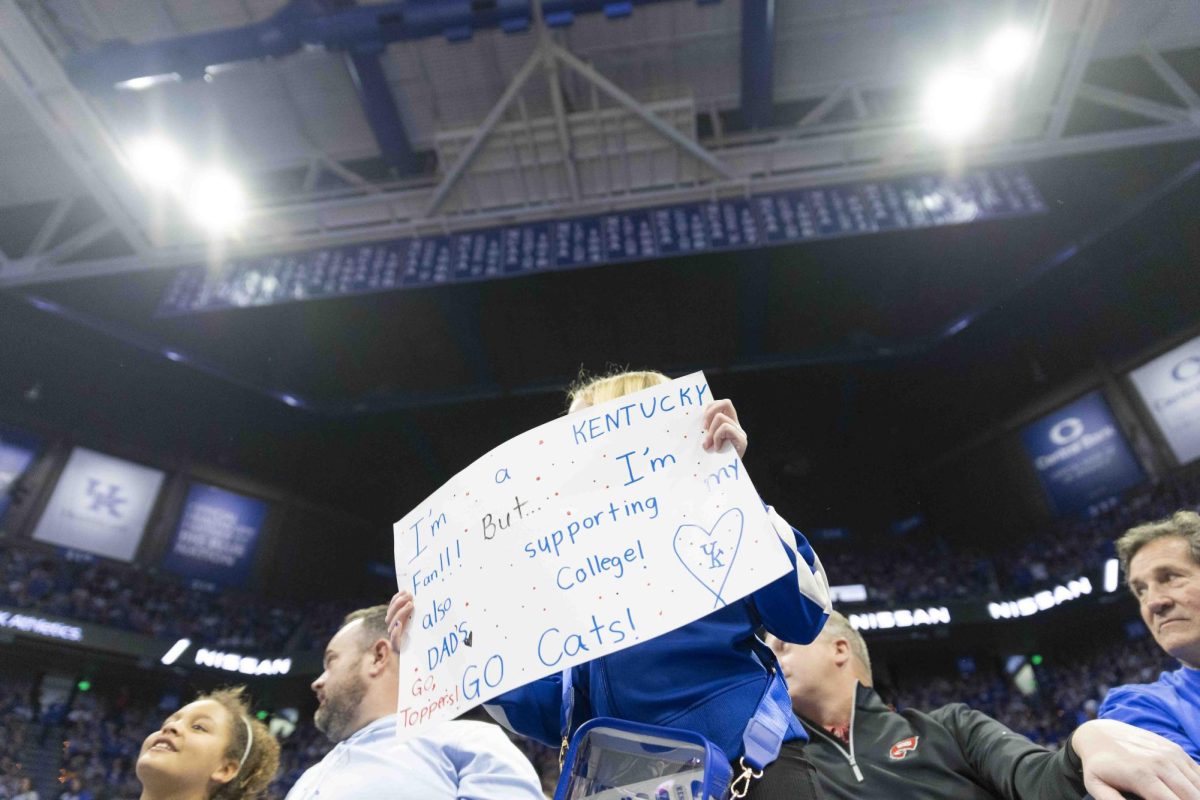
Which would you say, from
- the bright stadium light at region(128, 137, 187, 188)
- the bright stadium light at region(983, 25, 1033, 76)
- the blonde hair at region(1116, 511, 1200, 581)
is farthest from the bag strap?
the bright stadium light at region(128, 137, 187, 188)

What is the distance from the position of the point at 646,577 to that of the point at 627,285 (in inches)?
394

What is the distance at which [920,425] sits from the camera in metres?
15.2

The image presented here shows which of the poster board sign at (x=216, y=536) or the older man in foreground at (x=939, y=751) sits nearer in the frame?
the older man in foreground at (x=939, y=751)

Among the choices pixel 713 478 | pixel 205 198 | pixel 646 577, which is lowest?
pixel 646 577

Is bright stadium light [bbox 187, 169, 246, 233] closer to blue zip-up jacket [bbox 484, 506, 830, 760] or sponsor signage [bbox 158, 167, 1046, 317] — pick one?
sponsor signage [bbox 158, 167, 1046, 317]

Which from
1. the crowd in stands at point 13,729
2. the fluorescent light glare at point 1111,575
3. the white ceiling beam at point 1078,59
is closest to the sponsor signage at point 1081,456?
the fluorescent light glare at point 1111,575

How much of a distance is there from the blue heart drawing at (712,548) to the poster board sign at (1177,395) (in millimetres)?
13624

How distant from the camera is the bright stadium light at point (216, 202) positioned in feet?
23.5

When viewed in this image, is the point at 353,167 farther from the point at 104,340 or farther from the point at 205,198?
the point at 104,340

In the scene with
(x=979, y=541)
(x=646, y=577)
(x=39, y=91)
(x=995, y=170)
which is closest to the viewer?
(x=646, y=577)

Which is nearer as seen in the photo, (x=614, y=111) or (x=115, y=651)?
(x=614, y=111)

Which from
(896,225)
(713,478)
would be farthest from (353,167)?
(713,478)

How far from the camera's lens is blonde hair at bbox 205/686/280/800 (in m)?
2.29

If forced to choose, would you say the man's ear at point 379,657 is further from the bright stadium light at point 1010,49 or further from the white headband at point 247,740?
the bright stadium light at point 1010,49
